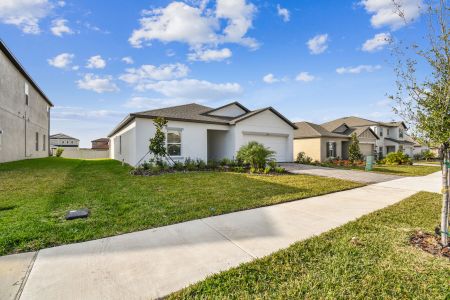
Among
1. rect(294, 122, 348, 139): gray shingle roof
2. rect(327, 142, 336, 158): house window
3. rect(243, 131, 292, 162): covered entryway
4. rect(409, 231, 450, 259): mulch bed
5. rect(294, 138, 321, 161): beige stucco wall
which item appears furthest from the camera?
rect(327, 142, 336, 158): house window

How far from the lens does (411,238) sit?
3.71m

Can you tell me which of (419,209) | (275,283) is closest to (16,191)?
(275,283)

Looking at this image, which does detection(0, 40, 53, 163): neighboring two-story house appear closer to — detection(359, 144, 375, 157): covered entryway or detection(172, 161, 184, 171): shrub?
detection(172, 161, 184, 171): shrub

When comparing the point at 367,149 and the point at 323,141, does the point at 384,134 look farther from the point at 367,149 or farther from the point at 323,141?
the point at 323,141

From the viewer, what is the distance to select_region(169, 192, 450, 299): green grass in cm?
233

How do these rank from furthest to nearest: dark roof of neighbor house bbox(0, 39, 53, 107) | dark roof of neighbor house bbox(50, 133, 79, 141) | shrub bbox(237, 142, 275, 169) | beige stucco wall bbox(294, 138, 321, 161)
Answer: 1. dark roof of neighbor house bbox(50, 133, 79, 141)
2. beige stucco wall bbox(294, 138, 321, 161)
3. dark roof of neighbor house bbox(0, 39, 53, 107)
4. shrub bbox(237, 142, 275, 169)

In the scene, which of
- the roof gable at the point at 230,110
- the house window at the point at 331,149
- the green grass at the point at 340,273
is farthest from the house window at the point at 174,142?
Result: the house window at the point at 331,149

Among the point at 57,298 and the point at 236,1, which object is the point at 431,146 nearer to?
the point at 57,298

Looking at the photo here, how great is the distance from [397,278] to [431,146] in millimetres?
2140

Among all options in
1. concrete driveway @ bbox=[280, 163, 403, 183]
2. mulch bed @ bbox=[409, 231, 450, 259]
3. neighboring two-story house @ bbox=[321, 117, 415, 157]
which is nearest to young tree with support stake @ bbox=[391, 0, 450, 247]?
mulch bed @ bbox=[409, 231, 450, 259]

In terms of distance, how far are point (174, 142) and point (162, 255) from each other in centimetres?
1127

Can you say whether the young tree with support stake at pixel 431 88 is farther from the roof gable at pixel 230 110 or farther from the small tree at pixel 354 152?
the small tree at pixel 354 152

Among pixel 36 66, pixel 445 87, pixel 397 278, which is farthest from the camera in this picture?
pixel 36 66

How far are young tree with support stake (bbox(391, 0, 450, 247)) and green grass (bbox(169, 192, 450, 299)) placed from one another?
927 mm
